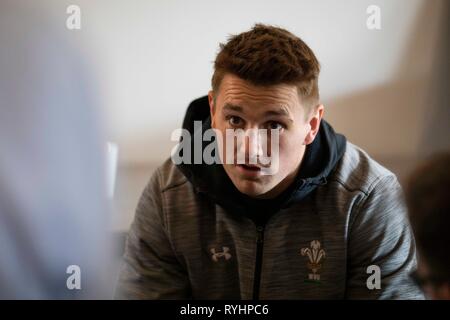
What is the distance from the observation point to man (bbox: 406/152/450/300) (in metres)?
0.64

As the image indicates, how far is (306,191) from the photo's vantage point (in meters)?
1.02

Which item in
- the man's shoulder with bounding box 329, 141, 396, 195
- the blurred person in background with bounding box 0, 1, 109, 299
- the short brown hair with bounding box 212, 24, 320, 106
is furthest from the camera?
the blurred person in background with bounding box 0, 1, 109, 299

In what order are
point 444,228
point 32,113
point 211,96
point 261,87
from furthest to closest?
1. point 32,113
2. point 211,96
3. point 261,87
4. point 444,228

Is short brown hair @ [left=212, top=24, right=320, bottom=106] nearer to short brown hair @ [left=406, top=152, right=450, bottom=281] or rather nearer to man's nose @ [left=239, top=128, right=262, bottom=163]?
man's nose @ [left=239, top=128, right=262, bottom=163]

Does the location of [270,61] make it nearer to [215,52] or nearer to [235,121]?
[235,121]

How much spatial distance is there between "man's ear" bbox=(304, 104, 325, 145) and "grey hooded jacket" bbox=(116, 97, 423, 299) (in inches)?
1.8

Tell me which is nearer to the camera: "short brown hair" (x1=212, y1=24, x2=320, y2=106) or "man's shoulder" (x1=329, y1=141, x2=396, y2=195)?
"short brown hair" (x1=212, y1=24, x2=320, y2=106)

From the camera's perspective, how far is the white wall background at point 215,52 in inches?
48.9

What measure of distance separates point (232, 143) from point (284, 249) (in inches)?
9.7

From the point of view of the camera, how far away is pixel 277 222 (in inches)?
41.3

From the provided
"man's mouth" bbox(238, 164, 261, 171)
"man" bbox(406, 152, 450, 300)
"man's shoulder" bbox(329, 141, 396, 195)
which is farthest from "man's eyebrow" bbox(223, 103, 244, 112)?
"man" bbox(406, 152, 450, 300)

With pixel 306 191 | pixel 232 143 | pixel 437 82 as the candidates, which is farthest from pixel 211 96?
pixel 437 82

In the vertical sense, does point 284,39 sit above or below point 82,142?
above

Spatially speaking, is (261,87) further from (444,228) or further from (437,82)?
(437,82)
